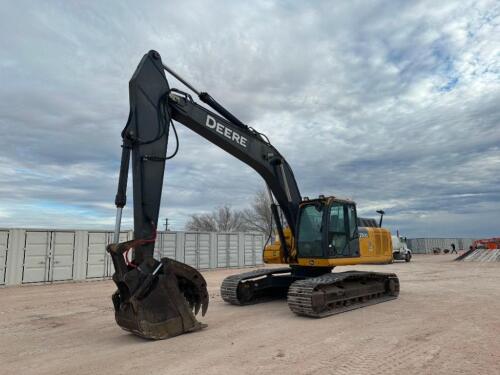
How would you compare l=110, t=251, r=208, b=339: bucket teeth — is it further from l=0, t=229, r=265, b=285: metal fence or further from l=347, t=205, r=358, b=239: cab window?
l=0, t=229, r=265, b=285: metal fence

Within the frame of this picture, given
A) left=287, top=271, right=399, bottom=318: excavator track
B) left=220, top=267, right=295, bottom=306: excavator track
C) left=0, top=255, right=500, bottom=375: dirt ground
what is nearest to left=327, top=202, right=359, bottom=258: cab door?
left=287, top=271, right=399, bottom=318: excavator track

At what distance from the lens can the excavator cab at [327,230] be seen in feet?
29.5

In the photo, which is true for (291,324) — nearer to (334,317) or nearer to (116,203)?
(334,317)

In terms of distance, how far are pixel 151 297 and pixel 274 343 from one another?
196 centimetres

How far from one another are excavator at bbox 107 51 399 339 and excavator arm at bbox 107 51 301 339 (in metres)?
0.02

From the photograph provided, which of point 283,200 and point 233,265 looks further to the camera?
point 233,265

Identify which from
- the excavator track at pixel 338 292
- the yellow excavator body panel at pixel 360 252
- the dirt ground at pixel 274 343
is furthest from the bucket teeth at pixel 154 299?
the yellow excavator body panel at pixel 360 252

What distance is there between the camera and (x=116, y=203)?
20.4 feet

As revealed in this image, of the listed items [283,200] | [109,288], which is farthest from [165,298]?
[109,288]

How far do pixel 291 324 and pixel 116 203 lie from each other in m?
3.83

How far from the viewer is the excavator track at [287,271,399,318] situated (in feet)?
25.9

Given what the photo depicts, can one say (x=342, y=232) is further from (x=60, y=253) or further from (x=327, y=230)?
(x=60, y=253)

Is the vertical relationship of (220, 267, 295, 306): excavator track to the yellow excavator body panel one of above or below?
below

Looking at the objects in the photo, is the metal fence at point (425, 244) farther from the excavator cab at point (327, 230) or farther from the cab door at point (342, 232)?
the excavator cab at point (327, 230)
